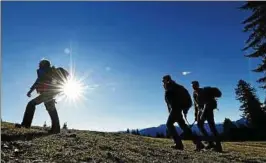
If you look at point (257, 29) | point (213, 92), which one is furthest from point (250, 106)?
point (213, 92)

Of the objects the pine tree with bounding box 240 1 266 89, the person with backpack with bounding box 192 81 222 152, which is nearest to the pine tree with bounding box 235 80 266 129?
the pine tree with bounding box 240 1 266 89

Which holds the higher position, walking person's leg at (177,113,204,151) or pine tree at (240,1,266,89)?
pine tree at (240,1,266,89)

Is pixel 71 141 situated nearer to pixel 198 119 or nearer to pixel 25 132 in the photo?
pixel 25 132

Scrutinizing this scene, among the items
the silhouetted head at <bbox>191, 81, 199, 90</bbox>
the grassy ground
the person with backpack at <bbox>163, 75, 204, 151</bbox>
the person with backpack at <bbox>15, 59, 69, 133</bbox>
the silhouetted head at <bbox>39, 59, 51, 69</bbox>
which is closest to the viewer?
the grassy ground

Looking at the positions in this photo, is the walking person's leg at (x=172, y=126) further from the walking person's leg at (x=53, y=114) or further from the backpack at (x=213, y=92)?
the walking person's leg at (x=53, y=114)

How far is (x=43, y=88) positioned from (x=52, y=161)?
17.4 feet

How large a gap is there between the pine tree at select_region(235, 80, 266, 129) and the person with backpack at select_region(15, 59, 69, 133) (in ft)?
186

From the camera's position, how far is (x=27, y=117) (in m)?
13.1

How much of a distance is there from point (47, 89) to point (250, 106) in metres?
60.5

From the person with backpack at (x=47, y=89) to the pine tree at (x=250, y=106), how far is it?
186 ft

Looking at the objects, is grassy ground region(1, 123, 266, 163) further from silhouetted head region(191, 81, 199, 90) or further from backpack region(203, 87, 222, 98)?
silhouetted head region(191, 81, 199, 90)

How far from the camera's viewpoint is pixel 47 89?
13062 mm

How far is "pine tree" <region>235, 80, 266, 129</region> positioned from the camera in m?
65.0

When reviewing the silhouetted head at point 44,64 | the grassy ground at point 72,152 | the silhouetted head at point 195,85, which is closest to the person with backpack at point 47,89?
the silhouetted head at point 44,64
